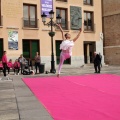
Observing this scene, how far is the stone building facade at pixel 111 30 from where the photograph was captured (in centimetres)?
4141

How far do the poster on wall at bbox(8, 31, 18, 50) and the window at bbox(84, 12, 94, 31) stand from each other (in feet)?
32.1

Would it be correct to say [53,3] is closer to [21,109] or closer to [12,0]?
[12,0]

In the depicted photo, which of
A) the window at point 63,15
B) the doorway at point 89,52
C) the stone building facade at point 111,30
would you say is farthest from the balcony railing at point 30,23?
the stone building facade at point 111,30

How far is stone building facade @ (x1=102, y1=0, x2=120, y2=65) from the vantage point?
136 feet

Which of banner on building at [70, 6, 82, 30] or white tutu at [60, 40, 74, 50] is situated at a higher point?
banner on building at [70, 6, 82, 30]

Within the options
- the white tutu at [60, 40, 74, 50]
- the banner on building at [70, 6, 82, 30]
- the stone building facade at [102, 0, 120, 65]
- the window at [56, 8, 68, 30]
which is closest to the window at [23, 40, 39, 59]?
the window at [56, 8, 68, 30]

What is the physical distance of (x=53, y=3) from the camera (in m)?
32.4

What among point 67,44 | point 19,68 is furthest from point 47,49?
point 67,44

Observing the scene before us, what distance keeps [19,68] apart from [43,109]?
16.2 metres

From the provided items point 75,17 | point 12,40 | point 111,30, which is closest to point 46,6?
point 75,17

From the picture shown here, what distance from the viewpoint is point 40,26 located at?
3155 cm

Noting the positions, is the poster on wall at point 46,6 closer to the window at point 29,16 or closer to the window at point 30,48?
the window at point 29,16

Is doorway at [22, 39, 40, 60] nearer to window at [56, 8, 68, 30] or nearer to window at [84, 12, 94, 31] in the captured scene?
window at [56, 8, 68, 30]

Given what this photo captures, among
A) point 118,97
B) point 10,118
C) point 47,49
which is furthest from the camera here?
point 47,49
